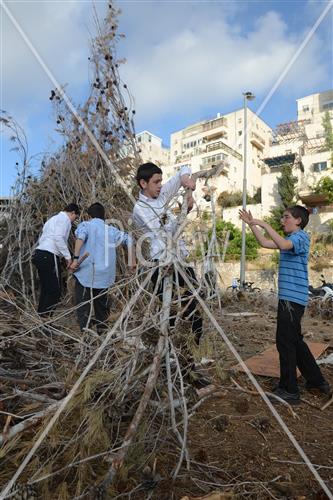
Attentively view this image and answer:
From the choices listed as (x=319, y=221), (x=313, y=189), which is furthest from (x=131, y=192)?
(x=313, y=189)

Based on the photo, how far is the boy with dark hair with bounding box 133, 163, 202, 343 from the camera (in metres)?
1.82

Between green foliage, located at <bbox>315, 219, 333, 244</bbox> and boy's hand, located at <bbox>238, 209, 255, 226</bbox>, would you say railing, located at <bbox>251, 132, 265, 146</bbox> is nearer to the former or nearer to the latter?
green foliage, located at <bbox>315, 219, 333, 244</bbox>

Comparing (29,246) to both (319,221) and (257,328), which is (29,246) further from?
(319,221)

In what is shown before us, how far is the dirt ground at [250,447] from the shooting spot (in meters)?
1.43

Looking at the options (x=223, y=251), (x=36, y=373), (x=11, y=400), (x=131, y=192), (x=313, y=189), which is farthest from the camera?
(x=313, y=189)

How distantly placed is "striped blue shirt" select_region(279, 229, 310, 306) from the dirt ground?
25.3 inches

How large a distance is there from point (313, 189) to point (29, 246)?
26489mm

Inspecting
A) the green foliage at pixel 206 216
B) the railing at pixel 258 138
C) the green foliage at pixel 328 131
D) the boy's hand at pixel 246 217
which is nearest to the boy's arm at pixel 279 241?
the boy's hand at pixel 246 217

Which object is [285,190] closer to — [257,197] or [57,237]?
[257,197]

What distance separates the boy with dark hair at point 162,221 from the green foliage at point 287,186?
26376 mm

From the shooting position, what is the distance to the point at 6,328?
214 cm

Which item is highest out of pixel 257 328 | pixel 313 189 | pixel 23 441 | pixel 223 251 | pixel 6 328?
pixel 313 189

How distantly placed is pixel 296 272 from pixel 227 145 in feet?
119

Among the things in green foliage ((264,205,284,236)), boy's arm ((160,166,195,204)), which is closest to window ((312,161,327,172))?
green foliage ((264,205,284,236))
